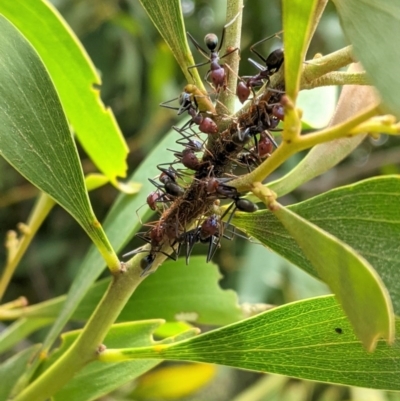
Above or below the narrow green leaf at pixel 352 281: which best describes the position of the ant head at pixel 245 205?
above

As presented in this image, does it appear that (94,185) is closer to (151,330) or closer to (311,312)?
(151,330)

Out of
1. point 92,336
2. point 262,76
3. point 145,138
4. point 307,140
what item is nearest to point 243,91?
point 262,76

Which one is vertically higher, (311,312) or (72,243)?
(72,243)

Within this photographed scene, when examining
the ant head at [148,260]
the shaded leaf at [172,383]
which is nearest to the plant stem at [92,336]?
the ant head at [148,260]

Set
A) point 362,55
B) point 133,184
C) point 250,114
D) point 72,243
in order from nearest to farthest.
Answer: point 362,55 < point 250,114 < point 133,184 < point 72,243

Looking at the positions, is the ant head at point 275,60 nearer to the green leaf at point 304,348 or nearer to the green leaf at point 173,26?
the green leaf at point 173,26

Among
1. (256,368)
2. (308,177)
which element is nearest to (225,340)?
(256,368)

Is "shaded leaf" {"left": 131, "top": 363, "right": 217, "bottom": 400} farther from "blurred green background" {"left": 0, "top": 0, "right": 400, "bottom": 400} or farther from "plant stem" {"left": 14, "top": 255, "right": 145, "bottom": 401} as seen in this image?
"plant stem" {"left": 14, "top": 255, "right": 145, "bottom": 401}
